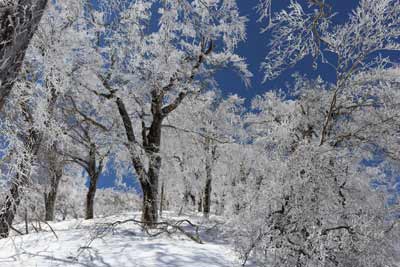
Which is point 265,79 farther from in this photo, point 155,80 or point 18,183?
point 18,183

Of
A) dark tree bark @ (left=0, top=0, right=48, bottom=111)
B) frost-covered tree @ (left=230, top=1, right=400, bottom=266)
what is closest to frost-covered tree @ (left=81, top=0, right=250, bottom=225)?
frost-covered tree @ (left=230, top=1, right=400, bottom=266)

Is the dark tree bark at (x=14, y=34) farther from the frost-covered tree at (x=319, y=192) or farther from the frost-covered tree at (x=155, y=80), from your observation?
the frost-covered tree at (x=155, y=80)

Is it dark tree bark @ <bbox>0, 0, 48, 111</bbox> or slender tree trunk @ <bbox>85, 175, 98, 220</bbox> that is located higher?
dark tree bark @ <bbox>0, 0, 48, 111</bbox>

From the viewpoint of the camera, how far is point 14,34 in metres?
2.36

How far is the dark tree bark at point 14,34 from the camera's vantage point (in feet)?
7.75

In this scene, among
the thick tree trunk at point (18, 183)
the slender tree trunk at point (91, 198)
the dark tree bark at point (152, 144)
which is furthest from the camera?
the slender tree trunk at point (91, 198)

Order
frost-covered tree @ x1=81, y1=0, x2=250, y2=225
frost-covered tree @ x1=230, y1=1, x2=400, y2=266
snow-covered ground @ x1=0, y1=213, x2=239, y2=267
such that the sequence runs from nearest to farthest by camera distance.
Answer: frost-covered tree @ x1=230, y1=1, x2=400, y2=266
snow-covered ground @ x1=0, y1=213, x2=239, y2=267
frost-covered tree @ x1=81, y1=0, x2=250, y2=225

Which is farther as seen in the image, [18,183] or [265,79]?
[18,183]

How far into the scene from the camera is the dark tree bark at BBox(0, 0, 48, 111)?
2.36 metres

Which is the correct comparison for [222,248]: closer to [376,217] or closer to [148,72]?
[376,217]

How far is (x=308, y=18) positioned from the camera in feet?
10.0

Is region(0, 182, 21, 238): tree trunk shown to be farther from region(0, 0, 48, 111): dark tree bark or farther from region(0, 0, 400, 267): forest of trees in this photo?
region(0, 0, 48, 111): dark tree bark

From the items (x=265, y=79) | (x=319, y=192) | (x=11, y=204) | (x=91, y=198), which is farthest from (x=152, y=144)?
(x=91, y=198)

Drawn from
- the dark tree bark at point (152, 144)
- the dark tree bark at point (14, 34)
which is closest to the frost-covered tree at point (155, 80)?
the dark tree bark at point (152, 144)
